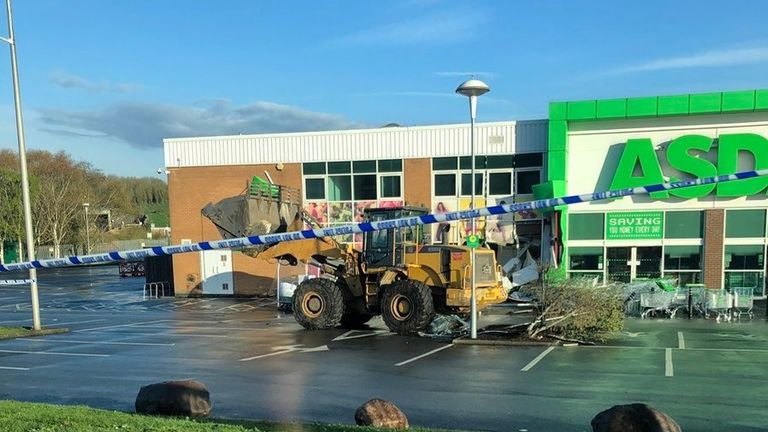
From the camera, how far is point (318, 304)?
16.0 m

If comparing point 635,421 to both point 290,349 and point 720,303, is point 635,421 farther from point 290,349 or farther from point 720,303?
point 720,303

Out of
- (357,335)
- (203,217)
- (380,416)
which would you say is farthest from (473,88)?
(203,217)

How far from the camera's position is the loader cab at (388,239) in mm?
15438

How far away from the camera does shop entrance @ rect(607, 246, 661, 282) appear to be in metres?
22.7

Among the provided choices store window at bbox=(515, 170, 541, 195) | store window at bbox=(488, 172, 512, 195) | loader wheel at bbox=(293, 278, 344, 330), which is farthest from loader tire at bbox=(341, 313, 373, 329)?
store window at bbox=(515, 170, 541, 195)

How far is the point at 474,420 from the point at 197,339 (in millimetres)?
10012

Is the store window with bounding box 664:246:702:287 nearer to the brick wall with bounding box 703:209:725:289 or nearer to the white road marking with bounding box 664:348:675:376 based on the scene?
the brick wall with bounding box 703:209:725:289

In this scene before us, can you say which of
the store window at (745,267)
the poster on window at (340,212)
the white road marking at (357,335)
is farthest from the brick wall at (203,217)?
the store window at (745,267)

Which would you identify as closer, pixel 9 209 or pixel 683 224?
pixel 683 224

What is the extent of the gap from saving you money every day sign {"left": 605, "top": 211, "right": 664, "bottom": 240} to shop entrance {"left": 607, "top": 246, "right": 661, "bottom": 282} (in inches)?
19.2

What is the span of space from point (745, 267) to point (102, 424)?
23145mm

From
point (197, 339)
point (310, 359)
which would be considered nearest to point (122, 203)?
point (197, 339)

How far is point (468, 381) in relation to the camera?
9.24 m

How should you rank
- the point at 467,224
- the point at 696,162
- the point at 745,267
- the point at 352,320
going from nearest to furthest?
1. the point at 352,320
2. the point at 696,162
3. the point at 467,224
4. the point at 745,267
